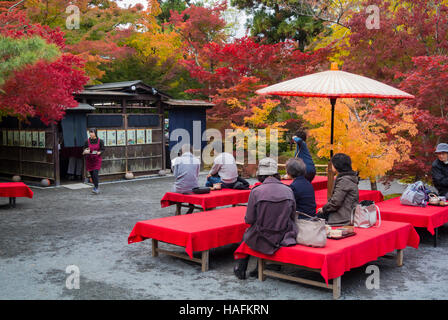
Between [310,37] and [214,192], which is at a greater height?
[310,37]

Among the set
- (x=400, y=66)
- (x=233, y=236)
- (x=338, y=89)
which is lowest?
(x=233, y=236)

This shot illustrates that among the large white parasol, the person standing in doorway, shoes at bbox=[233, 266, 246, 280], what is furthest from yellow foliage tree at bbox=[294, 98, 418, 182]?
the person standing in doorway

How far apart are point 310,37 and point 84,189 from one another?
42.6 feet

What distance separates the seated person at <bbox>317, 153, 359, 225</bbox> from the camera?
6.12 metres

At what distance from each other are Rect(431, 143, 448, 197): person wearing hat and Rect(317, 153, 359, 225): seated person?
293 cm

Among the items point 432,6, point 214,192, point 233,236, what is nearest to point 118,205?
point 214,192

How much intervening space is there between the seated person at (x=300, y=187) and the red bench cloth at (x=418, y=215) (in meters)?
2.05

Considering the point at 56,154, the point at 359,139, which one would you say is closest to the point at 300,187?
the point at 359,139

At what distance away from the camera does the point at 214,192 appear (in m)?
9.11

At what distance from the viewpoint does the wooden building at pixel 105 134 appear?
14188 millimetres

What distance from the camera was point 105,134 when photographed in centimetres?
1512

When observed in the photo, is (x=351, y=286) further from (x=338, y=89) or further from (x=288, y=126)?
(x=288, y=126)

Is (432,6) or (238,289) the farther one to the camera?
(432,6)

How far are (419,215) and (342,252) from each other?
2.64m
